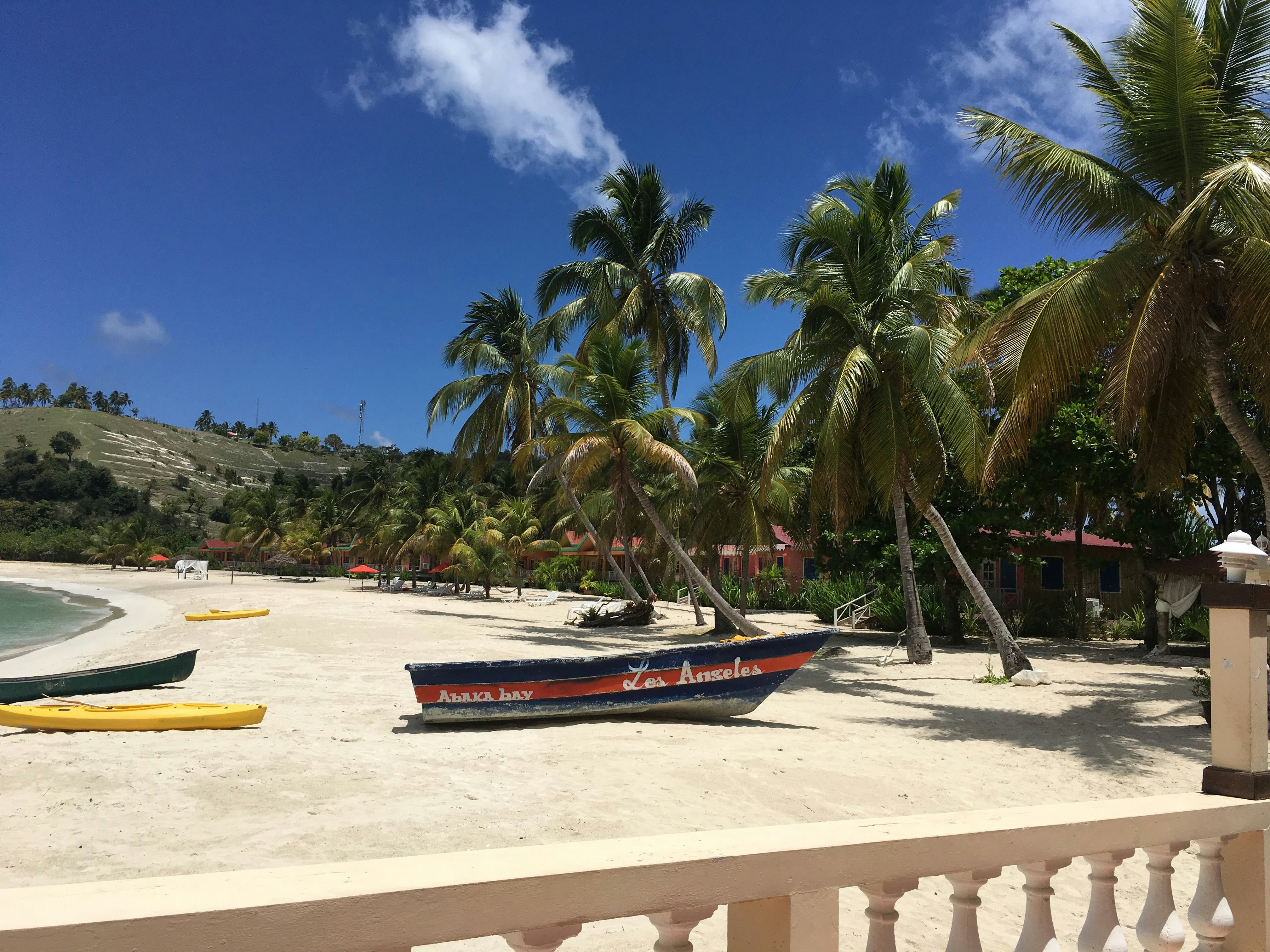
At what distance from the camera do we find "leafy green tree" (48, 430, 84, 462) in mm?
118750

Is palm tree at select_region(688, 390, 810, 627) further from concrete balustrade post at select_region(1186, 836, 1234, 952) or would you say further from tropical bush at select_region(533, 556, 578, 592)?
tropical bush at select_region(533, 556, 578, 592)

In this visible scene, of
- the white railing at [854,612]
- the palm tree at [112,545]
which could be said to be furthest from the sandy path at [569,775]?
the palm tree at [112,545]

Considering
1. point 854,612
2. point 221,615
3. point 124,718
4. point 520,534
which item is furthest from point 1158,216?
point 520,534

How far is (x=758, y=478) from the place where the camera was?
66.5ft

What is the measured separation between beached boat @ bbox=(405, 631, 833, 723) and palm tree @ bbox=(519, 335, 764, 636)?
267 inches

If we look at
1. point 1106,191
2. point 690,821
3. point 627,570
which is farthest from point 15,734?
point 627,570

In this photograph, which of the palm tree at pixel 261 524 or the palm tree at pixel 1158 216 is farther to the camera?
the palm tree at pixel 261 524

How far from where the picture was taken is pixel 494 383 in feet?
93.8

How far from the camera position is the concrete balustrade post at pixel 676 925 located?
5.94 feet

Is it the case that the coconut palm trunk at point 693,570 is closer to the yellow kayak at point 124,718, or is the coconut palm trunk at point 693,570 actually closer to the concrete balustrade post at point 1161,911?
the yellow kayak at point 124,718

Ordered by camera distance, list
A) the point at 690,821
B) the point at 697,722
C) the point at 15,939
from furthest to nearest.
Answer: the point at 697,722 < the point at 690,821 < the point at 15,939

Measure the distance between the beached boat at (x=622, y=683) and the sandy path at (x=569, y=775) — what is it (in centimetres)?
23

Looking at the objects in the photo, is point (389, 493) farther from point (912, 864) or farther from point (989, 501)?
point (912, 864)

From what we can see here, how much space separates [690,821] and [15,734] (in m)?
7.32
